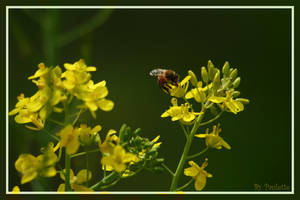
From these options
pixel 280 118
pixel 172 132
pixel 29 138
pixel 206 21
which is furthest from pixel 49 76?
pixel 206 21

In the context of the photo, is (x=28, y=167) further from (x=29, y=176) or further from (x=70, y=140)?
(x=70, y=140)

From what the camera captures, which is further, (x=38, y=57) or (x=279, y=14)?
(x=279, y=14)

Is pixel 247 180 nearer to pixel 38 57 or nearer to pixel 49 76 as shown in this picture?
pixel 38 57

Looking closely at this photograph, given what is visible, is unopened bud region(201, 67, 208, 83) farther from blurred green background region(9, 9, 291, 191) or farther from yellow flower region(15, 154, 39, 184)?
blurred green background region(9, 9, 291, 191)

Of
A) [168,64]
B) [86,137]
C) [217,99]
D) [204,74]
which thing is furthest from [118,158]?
[168,64]

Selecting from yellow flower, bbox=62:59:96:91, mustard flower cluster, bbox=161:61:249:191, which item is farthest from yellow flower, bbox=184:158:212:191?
yellow flower, bbox=62:59:96:91

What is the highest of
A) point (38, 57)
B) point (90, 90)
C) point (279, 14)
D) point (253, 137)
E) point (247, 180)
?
point (279, 14)

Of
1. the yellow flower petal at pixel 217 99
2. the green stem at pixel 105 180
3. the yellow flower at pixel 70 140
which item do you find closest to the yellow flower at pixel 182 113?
the yellow flower petal at pixel 217 99
